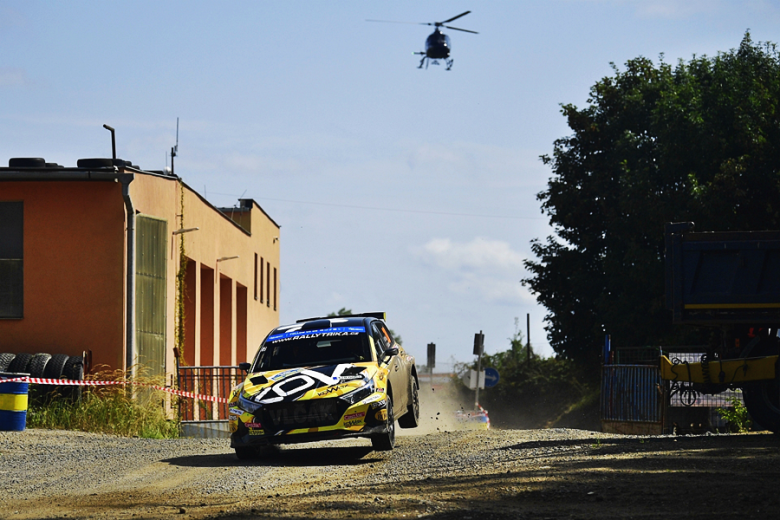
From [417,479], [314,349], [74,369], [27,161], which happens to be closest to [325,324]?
[314,349]

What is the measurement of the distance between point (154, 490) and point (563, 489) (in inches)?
162

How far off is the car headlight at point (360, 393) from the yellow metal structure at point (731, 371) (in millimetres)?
4819

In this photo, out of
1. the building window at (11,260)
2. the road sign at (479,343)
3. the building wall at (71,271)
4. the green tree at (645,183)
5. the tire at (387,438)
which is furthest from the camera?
the road sign at (479,343)

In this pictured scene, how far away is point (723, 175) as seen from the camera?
3322 cm

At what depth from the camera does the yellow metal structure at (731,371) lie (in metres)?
14.4

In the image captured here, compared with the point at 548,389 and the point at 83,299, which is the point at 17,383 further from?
the point at 548,389

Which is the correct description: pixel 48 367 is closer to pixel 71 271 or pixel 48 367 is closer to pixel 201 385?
pixel 71 271

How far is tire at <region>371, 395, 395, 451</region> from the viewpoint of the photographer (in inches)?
523

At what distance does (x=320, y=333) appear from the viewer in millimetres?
14367

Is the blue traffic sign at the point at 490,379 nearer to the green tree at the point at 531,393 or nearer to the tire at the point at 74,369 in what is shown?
the green tree at the point at 531,393

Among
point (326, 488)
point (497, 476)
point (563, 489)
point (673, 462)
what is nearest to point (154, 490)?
point (326, 488)

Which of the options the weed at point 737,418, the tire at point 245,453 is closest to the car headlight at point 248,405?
the tire at point 245,453

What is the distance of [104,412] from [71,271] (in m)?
3.24

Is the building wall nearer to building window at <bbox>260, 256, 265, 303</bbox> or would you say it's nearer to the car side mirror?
the car side mirror
